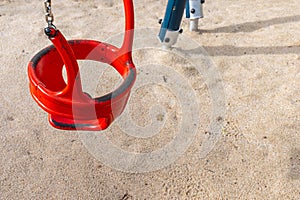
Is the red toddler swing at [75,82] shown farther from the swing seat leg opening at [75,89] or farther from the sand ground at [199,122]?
the sand ground at [199,122]

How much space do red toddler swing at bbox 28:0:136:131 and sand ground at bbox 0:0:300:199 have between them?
0.29 meters

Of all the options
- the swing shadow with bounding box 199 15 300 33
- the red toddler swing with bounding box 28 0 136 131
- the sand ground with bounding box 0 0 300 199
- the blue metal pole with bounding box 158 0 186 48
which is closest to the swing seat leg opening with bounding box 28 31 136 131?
the red toddler swing with bounding box 28 0 136 131

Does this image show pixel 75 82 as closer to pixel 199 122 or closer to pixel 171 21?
pixel 199 122

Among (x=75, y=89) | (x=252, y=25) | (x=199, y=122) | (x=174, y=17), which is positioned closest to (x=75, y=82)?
(x=75, y=89)

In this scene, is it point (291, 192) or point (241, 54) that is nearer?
point (291, 192)

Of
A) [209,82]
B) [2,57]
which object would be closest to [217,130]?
[209,82]

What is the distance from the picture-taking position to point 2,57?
83.7 inches

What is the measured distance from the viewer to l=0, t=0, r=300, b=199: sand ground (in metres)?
1.46

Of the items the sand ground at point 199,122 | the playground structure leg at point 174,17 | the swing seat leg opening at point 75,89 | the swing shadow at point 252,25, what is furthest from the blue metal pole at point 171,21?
the swing seat leg opening at point 75,89

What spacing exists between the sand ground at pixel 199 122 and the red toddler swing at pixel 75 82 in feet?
0.97

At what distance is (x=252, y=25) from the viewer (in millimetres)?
2342

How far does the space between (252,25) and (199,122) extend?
90cm

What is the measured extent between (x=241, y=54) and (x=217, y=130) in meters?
0.59

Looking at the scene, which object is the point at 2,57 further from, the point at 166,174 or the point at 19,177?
the point at 166,174
